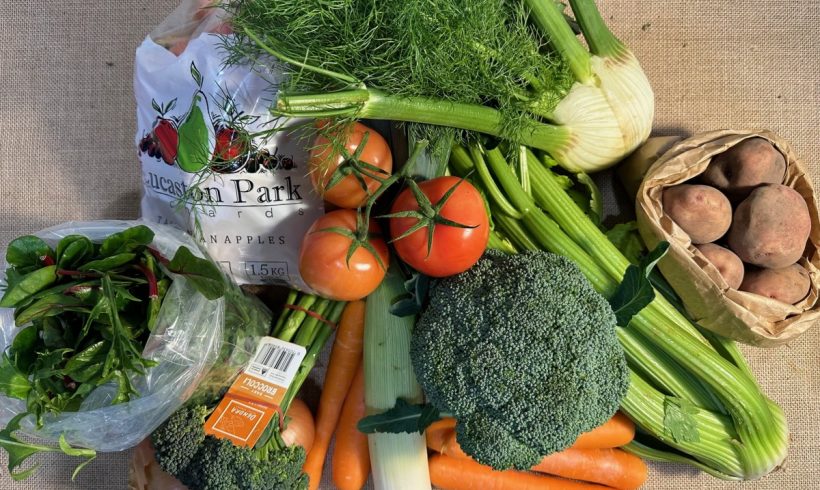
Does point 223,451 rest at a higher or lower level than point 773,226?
lower

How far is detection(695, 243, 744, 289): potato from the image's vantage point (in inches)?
36.9

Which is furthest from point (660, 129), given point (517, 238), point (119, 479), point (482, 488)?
point (119, 479)

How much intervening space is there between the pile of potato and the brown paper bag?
0.02 m

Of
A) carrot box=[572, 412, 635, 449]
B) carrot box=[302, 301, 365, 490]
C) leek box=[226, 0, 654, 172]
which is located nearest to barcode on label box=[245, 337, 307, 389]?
carrot box=[302, 301, 365, 490]

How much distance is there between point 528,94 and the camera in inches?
35.4

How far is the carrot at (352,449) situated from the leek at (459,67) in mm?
542

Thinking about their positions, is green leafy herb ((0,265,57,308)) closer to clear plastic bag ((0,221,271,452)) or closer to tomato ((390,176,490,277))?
clear plastic bag ((0,221,271,452))

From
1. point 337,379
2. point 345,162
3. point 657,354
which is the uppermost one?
point 345,162

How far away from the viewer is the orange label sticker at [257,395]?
0.92m

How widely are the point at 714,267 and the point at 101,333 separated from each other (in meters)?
0.95

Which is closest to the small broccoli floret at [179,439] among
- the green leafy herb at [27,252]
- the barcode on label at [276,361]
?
the barcode on label at [276,361]

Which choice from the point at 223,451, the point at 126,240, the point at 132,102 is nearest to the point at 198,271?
the point at 126,240

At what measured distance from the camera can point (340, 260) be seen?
842 millimetres

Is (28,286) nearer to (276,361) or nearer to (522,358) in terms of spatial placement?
(276,361)
